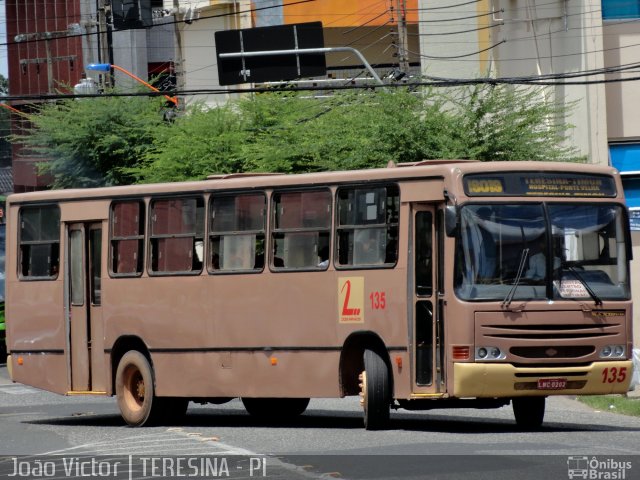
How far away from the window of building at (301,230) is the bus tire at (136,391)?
2.40 m

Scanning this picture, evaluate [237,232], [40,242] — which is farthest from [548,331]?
[40,242]

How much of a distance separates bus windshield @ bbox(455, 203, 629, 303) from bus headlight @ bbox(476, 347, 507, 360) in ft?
1.71

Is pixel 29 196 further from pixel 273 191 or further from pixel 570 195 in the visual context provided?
pixel 570 195

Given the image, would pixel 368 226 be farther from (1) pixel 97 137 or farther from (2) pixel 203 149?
(1) pixel 97 137

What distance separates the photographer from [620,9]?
32.2 metres

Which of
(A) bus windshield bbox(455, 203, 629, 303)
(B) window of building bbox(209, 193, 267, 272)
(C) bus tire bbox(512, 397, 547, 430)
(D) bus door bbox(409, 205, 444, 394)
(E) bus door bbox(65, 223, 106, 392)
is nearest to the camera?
(A) bus windshield bbox(455, 203, 629, 303)

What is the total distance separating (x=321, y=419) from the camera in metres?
18.6

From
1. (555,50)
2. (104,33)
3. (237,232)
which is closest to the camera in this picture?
(237,232)

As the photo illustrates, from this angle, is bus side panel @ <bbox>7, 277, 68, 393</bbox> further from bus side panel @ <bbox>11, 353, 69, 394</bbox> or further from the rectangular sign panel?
the rectangular sign panel

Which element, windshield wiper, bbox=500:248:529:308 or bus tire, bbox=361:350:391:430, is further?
bus tire, bbox=361:350:391:430

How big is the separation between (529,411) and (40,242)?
709cm

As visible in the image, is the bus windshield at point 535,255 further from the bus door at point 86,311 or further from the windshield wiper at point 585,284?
the bus door at point 86,311

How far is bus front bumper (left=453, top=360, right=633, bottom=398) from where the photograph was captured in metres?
14.7

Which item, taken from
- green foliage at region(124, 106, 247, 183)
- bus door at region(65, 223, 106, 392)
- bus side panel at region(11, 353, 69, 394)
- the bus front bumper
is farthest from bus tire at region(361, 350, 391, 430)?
green foliage at region(124, 106, 247, 183)
